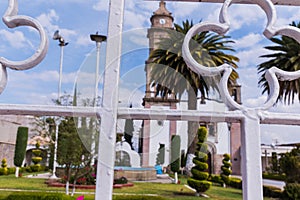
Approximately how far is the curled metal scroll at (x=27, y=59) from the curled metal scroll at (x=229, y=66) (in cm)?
45

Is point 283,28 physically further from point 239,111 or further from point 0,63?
point 0,63

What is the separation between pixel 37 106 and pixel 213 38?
16.2 metres

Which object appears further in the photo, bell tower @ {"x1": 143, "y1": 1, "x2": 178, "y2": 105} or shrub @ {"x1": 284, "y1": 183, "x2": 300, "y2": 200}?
shrub @ {"x1": 284, "y1": 183, "x2": 300, "y2": 200}

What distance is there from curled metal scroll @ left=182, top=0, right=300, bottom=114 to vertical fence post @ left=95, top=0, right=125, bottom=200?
0.23 m

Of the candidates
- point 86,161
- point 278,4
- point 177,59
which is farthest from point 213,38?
point 278,4

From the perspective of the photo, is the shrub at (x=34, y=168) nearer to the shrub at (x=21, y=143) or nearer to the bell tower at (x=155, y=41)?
the shrub at (x=21, y=143)

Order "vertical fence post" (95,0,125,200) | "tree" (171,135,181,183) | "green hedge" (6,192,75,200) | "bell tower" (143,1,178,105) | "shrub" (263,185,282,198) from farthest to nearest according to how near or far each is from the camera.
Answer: "shrub" (263,185,282,198) < "green hedge" (6,192,75,200) < "tree" (171,135,181,183) < "bell tower" (143,1,178,105) < "vertical fence post" (95,0,125,200)

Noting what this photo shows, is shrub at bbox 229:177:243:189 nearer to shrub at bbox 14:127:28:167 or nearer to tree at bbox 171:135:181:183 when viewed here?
tree at bbox 171:135:181:183

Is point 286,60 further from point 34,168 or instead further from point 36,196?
point 34,168

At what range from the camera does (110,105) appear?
945 millimetres

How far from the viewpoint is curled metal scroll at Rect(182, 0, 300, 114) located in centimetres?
94

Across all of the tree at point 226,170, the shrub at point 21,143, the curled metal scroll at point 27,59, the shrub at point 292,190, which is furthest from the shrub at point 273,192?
the shrub at point 21,143

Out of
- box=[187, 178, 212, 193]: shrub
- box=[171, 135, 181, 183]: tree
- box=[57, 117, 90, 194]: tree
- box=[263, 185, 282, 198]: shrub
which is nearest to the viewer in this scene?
box=[171, 135, 181, 183]: tree

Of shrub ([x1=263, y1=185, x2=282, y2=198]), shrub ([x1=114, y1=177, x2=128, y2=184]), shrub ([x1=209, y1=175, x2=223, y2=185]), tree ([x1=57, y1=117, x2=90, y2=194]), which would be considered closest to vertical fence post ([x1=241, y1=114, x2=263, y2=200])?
tree ([x1=57, y1=117, x2=90, y2=194])
